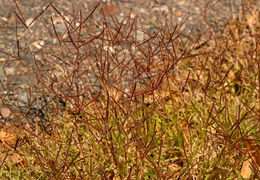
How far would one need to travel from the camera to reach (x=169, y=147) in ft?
5.81

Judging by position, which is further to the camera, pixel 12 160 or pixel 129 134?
pixel 129 134

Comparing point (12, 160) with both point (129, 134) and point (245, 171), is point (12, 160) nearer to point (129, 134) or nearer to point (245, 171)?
point (129, 134)

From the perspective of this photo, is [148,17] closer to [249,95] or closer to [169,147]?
[249,95]

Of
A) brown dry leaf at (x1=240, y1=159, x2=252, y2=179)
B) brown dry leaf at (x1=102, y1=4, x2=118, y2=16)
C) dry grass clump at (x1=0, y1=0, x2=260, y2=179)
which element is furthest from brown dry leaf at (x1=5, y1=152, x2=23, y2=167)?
brown dry leaf at (x1=102, y1=4, x2=118, y2=16)

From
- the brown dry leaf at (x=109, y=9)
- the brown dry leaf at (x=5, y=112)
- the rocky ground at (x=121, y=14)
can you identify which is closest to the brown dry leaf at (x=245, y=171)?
the rocky ground at (x=121, y=14)

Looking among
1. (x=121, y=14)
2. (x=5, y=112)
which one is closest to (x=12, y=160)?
(x=5, y=112)

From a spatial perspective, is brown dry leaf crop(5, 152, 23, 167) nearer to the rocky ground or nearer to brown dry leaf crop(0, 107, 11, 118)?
brown dry leaf crop(0, 107, 11, 118)

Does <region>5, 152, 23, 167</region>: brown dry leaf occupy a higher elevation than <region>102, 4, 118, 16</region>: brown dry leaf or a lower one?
lower

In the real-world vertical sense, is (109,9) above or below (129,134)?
above

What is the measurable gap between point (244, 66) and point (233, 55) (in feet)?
0.82

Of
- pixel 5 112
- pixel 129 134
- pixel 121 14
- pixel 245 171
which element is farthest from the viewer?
pixel 121 14

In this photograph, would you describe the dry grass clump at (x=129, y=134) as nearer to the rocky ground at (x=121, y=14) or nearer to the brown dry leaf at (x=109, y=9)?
the rocky ground at (x=121, y=14)

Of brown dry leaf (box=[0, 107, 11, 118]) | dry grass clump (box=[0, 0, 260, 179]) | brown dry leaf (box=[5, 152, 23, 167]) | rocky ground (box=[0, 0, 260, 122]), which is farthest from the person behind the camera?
rocky ground (box=[0, 0, 260, 122])

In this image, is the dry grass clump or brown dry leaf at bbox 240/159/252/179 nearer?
the dry grass clump
